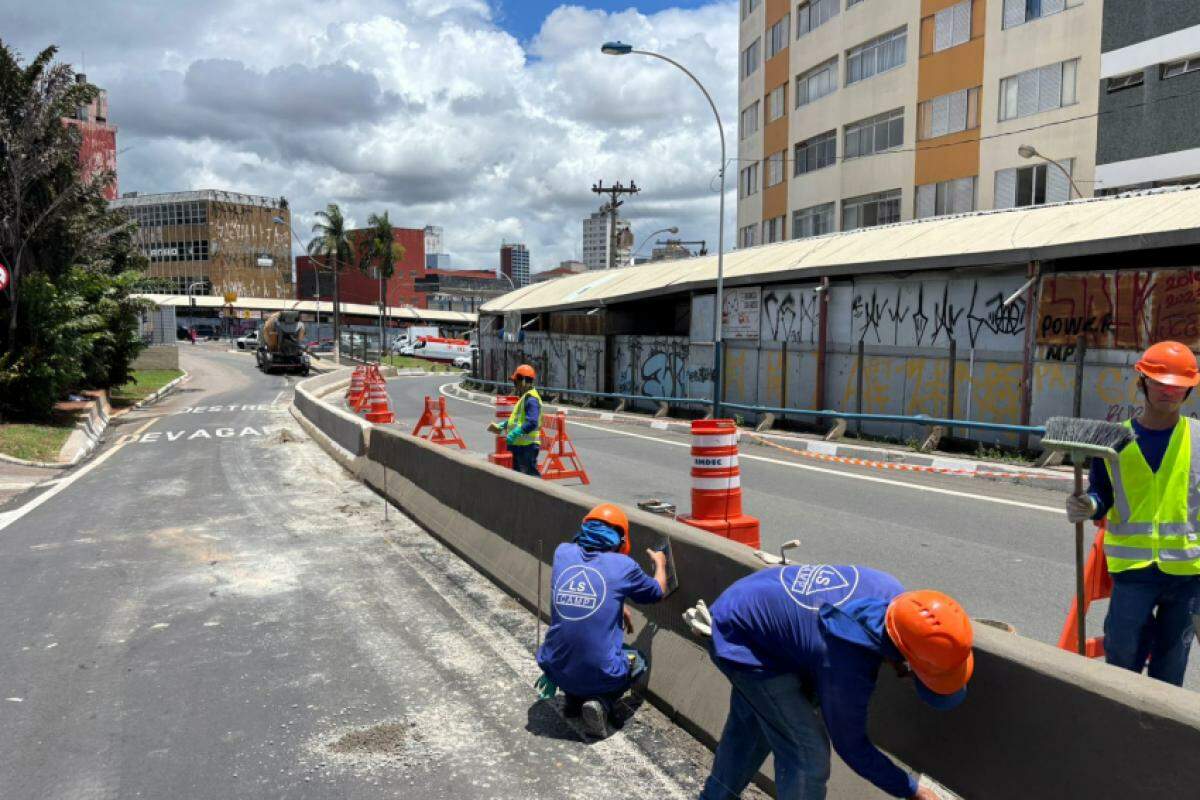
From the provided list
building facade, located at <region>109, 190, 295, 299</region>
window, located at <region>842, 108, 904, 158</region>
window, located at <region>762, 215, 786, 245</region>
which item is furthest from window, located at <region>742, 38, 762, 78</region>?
building facade, located at <region>109, 190, 295, 299</region>

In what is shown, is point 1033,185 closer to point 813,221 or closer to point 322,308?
point 813,221

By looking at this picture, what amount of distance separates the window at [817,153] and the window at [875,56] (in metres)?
2.63

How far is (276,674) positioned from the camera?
5625mm

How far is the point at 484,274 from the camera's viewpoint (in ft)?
573

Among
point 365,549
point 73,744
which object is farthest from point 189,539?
point 73,744

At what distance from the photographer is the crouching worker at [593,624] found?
467cm

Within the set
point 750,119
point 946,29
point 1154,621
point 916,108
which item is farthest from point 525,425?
point 750,119

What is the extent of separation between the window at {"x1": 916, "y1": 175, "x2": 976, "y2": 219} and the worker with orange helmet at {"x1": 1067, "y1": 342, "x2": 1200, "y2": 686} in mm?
31839

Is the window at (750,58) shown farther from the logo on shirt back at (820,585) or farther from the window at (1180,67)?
the logo on shirt back at (820,585)

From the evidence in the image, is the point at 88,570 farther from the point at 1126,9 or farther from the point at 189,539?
the point at 1126,9

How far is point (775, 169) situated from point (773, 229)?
3068mm

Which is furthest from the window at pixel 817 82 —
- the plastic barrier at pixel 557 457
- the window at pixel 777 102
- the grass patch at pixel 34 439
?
the grass patch at pixel 34 439

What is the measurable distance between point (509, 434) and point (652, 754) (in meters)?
6.06

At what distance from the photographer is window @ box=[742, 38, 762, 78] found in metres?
46.8
